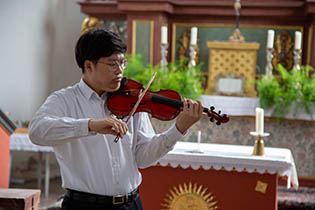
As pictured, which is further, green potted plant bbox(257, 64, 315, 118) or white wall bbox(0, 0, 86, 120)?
white wall bbox(0, 0, 86, 120)

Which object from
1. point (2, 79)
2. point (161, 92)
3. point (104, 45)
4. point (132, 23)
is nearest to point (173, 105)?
point (161, 92)

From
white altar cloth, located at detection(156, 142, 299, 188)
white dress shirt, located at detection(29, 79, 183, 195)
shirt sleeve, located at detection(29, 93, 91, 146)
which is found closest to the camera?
shirt sleeve, located at detection(29, 93, 91, 146)

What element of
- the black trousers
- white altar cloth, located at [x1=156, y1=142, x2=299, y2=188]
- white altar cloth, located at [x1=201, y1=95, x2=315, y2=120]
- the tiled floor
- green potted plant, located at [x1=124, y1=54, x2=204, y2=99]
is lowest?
the tiled floor

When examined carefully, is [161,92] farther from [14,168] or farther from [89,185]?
[14,168]

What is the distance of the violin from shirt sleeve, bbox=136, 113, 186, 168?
7cm

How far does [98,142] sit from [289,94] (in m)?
4.23

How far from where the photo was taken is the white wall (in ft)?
25.3

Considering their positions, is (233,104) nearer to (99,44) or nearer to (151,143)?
(151,143)

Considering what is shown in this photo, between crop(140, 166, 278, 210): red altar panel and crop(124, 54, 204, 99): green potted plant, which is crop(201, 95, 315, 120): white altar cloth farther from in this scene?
crop(140, 166, 278, 210): red altar panel

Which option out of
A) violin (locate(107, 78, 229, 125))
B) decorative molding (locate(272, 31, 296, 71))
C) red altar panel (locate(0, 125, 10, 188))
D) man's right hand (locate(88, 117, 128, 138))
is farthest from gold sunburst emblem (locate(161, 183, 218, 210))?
decorative molding (locate(272, 31, 296, 71))

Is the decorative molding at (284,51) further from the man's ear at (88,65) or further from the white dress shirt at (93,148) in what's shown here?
the man's ear at (88,65)

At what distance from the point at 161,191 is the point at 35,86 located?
4526mm

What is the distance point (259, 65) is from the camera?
7812 mm

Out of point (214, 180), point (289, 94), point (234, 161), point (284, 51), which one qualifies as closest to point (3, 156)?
point (214, 180)
